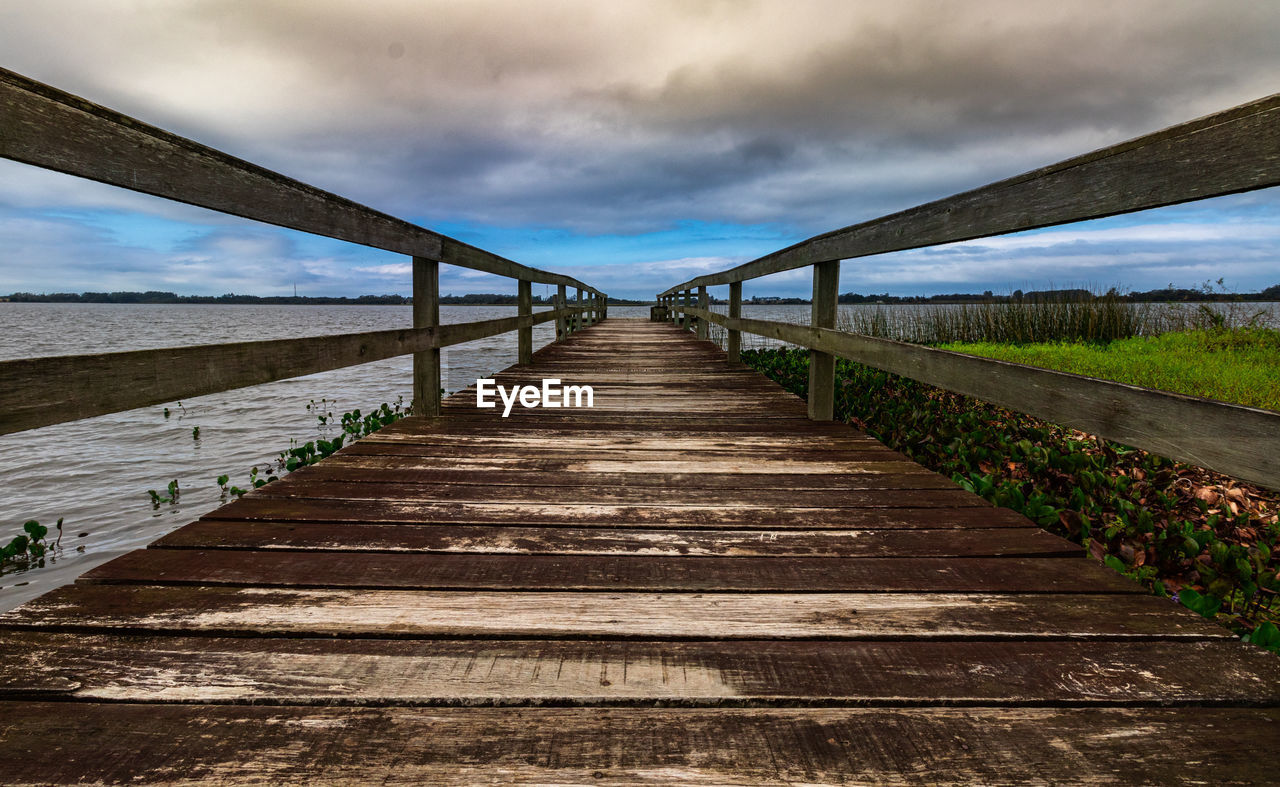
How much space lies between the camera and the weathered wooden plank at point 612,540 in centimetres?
197

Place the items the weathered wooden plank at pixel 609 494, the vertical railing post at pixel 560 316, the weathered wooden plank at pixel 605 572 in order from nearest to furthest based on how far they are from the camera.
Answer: the weathered wooden plank at pixel 605 572 < the weathered wooden plank at pixel 609 494 < the vertical railing post at pixel 560 316

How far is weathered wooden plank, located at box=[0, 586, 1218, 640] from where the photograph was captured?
4.84 ft

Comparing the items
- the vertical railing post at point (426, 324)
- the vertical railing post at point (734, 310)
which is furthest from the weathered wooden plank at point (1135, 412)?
the vertical railing post at point (734, 310)

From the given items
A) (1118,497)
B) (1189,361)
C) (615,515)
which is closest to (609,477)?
(615,515)

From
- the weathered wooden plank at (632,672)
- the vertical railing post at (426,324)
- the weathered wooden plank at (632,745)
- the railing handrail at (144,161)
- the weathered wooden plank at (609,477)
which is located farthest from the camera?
the vertical railing post at (426,324)

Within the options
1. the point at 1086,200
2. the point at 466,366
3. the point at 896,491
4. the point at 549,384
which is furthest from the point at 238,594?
the point at 466,366

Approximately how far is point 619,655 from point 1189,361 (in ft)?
28.7

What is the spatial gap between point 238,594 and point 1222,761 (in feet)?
7.00

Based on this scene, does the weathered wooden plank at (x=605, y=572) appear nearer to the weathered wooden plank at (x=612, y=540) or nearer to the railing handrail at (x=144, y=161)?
the weathered wooden plank at (x=612, y=540)

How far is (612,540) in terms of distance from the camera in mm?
2057

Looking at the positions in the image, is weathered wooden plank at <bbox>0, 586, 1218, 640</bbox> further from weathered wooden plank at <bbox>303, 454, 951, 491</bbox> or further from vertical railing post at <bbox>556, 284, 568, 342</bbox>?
vertical railing post at <bbox>556, 284, 568, 342</bbox>

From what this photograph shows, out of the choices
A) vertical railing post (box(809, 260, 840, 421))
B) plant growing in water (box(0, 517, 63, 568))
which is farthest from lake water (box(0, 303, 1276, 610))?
vertical railing post (box(809, 260, 840, 421))

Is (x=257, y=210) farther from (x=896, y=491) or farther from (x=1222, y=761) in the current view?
(x=1222, y=761)

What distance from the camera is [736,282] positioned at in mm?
6688
